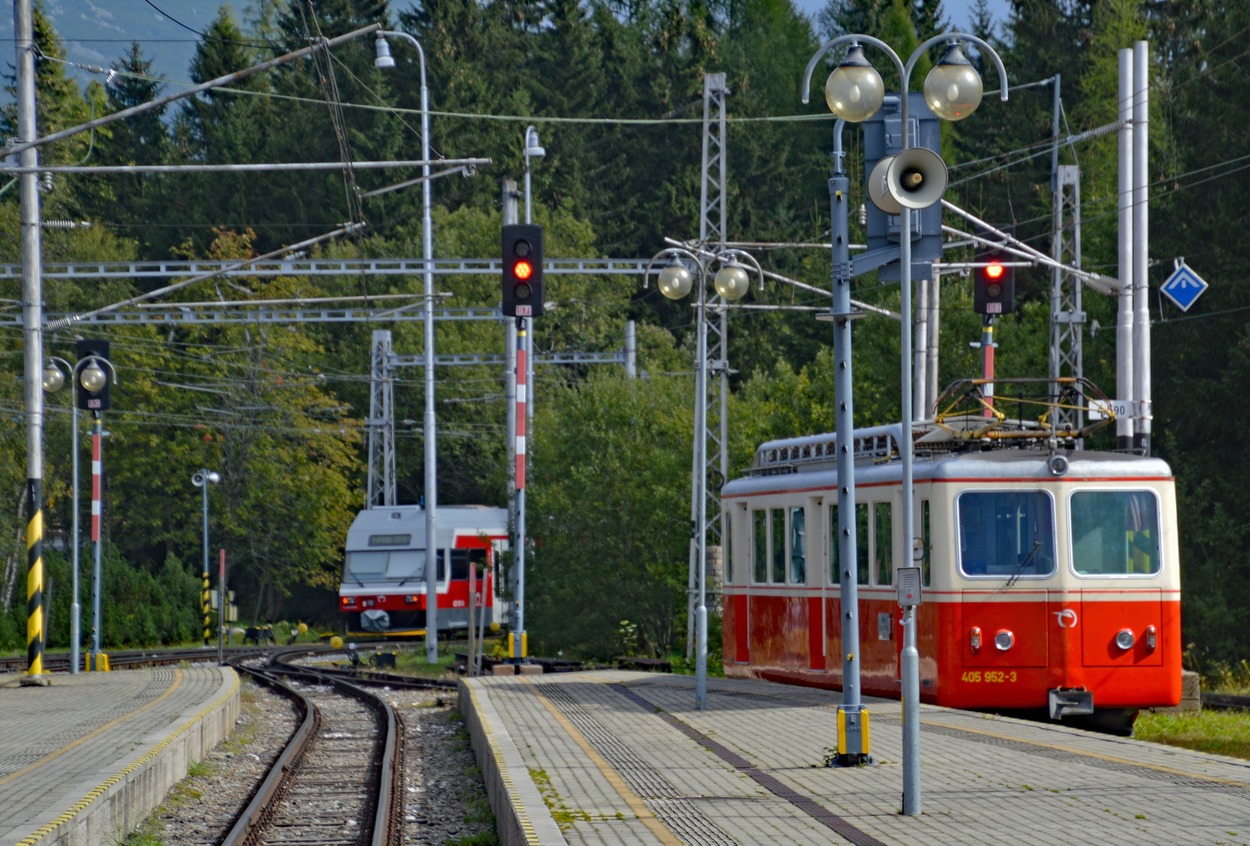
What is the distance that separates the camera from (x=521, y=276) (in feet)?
75.5

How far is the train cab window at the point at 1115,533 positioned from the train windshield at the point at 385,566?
3398cm

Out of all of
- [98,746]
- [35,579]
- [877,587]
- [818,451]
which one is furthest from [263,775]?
[35,579]

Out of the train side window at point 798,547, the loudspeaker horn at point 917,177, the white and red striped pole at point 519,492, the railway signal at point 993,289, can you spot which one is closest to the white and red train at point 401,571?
the white and red striped pole at point 519,492

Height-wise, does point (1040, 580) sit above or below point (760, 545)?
below

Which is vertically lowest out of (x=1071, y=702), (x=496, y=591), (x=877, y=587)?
(x=1071, y=702)

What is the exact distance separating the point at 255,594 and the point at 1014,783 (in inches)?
2450

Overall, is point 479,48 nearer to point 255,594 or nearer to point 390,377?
point 255,594

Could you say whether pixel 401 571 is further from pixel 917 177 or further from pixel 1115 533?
pixel 917 177

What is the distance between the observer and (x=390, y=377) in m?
51.1

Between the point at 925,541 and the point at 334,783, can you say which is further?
the point at 925,541

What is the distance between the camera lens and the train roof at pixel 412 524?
51094 mm

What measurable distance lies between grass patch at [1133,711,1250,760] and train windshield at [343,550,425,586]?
32.0 metres

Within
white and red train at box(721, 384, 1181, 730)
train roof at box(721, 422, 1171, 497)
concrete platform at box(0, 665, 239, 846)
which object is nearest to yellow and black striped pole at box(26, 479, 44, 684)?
concrete platform at box(0, 665, 239, 846)

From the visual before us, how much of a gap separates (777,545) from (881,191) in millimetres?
9713
